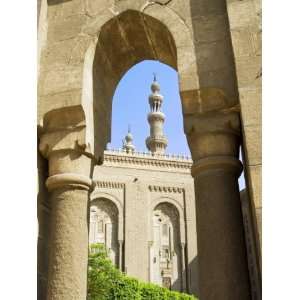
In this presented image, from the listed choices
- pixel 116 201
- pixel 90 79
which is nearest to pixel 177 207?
pixel 116 201

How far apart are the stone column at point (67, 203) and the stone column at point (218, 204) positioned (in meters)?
0.91

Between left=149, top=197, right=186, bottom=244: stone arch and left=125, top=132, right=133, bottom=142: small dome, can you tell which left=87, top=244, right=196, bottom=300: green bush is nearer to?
left=149, top=197, right=186, bottom=244: stone arch

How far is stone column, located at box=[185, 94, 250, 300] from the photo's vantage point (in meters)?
3.36

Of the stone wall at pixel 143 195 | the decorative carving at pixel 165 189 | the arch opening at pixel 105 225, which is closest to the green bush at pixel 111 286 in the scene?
the stone wall at pixel 143 195

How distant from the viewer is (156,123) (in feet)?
146

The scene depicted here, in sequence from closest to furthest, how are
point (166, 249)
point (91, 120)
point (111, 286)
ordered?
point (91, 120) → point (111, 286) → point (166, 249)

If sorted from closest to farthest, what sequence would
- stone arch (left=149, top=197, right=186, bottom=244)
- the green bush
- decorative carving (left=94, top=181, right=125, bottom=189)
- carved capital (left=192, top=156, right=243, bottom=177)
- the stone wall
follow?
carved capital (left=192, top=156, right=243, bottom=177)
the green bush
the stone wall
decorative carving (left=94, top=181, right=125, bottom=189)
stone arch (left=149, top=197, right=186, bottom=244)

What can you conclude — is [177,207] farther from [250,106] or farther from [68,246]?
[250,106]

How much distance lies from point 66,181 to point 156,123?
40.8m

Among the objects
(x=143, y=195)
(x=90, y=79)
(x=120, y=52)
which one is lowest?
→ (x=90, y=79)

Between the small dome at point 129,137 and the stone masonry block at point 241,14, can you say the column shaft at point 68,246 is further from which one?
the small dome at point 129,137

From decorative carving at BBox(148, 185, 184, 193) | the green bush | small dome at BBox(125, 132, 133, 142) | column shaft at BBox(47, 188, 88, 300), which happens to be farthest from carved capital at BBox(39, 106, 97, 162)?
small dome at BBox(125, 132, 133, 142)

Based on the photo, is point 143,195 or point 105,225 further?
point 143,195
